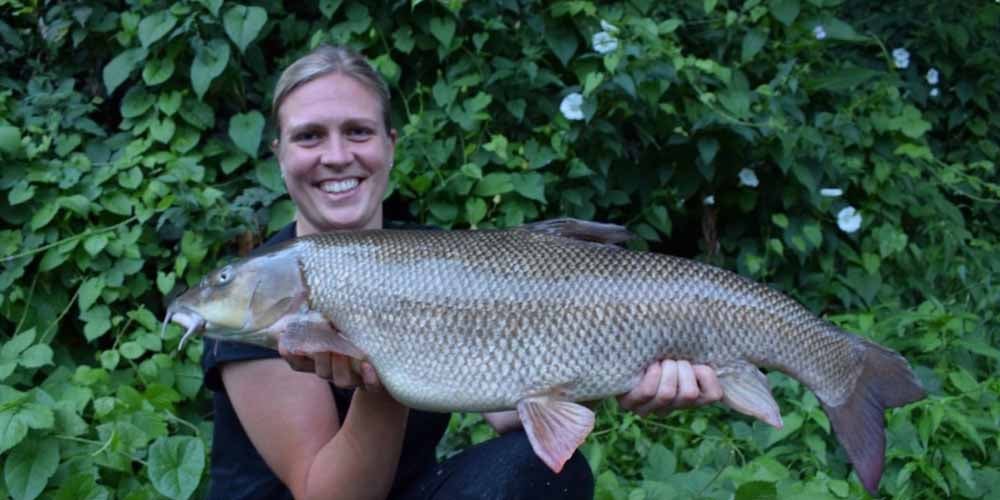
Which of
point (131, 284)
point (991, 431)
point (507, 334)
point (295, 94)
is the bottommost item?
point (991, 431)

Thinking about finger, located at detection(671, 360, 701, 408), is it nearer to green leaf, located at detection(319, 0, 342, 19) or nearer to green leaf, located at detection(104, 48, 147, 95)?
green leaf, located at detection(319, 0, 342, 19)

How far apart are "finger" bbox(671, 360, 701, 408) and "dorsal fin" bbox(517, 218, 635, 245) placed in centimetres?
25

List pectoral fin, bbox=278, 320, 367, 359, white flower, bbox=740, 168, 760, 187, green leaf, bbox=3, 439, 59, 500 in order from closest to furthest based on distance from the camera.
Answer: pectoral fin, bbox=278, 320, 367, 359
green leaf, bbox=3, 439, 59, 500
white flower, bbox=740, 168, 760, 187

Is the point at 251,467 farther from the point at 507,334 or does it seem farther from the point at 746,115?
the point at 746,115

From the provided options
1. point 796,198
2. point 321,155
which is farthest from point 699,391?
point 796,198

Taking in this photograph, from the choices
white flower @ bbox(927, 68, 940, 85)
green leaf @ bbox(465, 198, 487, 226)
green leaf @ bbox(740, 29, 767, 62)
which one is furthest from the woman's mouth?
white flower @ bbox(927, 68, 940, 85)

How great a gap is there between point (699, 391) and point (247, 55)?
2390 millimetres

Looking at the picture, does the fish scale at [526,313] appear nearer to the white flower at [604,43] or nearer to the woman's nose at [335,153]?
the woman's nose at [335,153]

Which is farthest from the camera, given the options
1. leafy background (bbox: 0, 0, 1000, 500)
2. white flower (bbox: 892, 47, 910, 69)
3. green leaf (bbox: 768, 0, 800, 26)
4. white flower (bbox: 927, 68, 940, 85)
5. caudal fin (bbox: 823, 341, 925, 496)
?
white flower (bbox: 927, 68, 940, 85)

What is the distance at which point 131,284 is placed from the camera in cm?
346

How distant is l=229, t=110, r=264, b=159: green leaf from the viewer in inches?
141

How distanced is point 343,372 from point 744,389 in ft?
2.26

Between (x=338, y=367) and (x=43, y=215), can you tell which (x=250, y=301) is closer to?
(x=338, y=367)

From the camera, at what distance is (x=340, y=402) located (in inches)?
87.0
